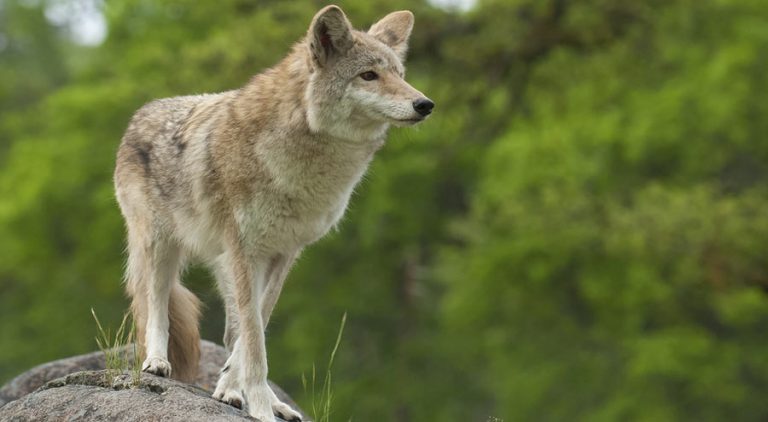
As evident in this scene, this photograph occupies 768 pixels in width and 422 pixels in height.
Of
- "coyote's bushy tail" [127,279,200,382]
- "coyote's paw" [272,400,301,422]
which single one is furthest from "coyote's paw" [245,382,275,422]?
"coyote's bushy tail" [127,279,200,382]

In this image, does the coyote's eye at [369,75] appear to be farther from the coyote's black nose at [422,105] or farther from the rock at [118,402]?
the rock at [118,402]

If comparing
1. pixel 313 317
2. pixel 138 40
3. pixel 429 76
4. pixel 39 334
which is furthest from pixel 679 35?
pixel 39 334

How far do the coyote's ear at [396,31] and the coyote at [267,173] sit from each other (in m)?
0.01

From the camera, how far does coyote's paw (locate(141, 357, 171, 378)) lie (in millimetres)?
7719

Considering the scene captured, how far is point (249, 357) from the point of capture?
7289 mm

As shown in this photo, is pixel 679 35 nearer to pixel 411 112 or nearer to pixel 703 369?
pixel 703 369

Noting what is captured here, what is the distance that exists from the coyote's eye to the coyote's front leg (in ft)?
3.92

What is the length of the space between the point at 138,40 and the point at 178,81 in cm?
709

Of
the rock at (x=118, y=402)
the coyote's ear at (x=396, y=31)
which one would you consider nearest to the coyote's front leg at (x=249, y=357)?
the rock at (x=118, y=402)

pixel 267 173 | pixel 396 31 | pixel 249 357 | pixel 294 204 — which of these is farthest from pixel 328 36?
pixel 249 357

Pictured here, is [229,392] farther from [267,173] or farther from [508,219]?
[508,219]

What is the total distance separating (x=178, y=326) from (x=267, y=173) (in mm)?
1375

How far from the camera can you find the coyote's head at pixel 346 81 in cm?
741

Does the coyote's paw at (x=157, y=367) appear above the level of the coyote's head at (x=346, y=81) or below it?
below
